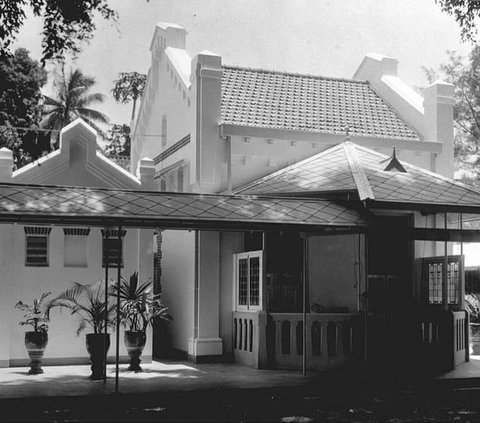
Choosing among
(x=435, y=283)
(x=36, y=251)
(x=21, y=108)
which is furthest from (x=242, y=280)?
(x=21, y=108)

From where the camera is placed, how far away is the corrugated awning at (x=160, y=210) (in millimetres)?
12500

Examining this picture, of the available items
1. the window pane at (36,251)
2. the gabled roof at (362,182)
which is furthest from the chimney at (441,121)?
the window pane at (36,251)

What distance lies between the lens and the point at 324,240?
17.8 metres

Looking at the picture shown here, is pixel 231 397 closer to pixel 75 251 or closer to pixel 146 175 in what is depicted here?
pixel 75 251

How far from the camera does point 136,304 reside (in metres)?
16.0

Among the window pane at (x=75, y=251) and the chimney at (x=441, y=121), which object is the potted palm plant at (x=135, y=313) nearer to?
the window pane at (x=75, y=251)

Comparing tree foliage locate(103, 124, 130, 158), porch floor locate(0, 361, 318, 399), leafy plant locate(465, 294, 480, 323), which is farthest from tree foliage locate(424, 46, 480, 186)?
porch floor locate(0, 361, 318, 399)

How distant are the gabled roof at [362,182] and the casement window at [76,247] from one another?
369 cm

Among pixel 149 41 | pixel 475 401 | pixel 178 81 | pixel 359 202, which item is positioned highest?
pixel 149 41

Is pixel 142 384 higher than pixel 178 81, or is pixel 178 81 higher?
pixel 178 81

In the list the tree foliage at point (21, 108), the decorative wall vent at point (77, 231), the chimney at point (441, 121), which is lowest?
the decorative wall vent at point (77, 231)

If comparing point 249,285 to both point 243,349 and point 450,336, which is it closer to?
point 243,349

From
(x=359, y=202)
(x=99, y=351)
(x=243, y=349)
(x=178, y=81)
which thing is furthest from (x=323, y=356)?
(x=178, y=81)

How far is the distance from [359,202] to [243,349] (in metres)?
4.46
